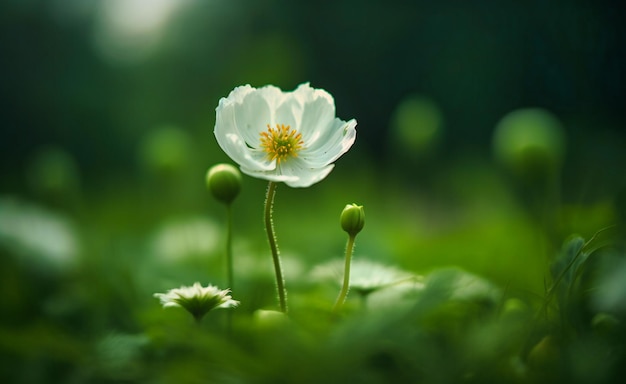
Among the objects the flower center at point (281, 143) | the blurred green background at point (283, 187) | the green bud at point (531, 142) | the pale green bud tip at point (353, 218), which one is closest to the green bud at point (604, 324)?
the blurred green background at point (283, 187)

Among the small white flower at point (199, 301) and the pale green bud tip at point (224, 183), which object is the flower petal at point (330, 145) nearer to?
the pale green bud tip at point (224, 183)

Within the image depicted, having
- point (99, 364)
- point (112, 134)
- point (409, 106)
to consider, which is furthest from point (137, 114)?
point (99, 364)

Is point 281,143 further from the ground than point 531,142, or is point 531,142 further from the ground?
point 531,142

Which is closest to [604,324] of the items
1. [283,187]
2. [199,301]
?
[199,301]

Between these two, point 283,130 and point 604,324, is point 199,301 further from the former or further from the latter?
point 604,324

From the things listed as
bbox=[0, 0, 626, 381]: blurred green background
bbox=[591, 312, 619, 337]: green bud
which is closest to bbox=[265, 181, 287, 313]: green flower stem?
bbox=[0, 0, 626, 381]: blurred green background

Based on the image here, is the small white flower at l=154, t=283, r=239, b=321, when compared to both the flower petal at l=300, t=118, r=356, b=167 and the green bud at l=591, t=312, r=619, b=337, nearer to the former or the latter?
the flower petal at l=300, t=118, r=356, b=167
